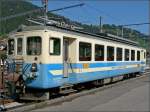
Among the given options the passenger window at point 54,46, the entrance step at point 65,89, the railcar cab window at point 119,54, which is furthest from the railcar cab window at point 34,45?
the railcar cab window at point 119,54

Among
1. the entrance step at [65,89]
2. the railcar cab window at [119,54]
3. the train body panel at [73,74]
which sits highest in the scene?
the railcar cab window at [119,54]

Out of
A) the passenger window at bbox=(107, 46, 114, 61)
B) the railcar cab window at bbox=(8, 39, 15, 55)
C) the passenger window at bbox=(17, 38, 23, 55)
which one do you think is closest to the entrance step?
the passenger window at bbox=(17, 38, 23, 55)

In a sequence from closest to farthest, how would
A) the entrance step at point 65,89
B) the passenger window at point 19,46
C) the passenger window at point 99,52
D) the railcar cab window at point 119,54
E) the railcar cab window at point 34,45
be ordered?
the railcar cab window at point 34,45
the passenger window at point 19,46
the entrance step at point 65,89
the passenger window at point 99,52
the railcar cab window at point 119,54

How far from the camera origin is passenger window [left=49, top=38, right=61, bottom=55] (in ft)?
48.4

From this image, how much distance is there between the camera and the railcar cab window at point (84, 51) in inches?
687

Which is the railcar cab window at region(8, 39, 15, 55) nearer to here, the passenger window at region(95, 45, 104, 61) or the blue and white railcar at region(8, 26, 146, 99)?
the blue and white railcar at region(8, 26, 146, 99)

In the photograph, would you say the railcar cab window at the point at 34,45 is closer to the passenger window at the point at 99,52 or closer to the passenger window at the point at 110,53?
the passenger window at the point at 99,52

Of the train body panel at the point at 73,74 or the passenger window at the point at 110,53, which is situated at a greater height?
the passenger window at the point at 110,53

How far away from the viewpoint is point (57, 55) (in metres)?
15.2

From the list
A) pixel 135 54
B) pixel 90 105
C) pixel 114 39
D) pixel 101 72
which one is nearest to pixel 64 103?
pixel 90 105

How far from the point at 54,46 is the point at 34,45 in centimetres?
80

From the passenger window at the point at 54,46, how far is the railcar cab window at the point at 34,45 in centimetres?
44

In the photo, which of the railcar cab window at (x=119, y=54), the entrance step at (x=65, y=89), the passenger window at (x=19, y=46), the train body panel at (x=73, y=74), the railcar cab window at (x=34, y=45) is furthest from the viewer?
the railcar cab window at (x=119, y=54)

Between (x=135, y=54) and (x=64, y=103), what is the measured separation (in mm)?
16328
